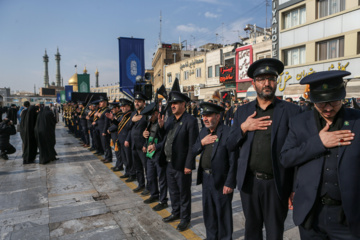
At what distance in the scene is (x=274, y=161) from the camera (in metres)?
2.45

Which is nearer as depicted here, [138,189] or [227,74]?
[138,189]

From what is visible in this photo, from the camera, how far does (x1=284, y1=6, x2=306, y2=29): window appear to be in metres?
20.1

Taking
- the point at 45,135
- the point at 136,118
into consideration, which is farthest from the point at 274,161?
the point at 45,135

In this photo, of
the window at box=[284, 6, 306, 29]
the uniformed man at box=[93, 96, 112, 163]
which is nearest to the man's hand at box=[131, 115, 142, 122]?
the uniformed man at box=[93, 96, 112, 163]

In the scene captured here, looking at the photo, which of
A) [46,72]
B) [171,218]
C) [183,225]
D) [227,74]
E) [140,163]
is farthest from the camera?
[46,72]

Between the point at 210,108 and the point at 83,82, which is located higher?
the point at 83,82

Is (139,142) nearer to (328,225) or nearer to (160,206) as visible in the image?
(160,206)

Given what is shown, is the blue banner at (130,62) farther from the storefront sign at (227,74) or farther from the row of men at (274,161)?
the storefront sign at (227,74)

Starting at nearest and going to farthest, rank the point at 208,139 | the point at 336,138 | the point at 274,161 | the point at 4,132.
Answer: the point at 336,138, the point at 274,161, the point at 208,139, the point at 4,132

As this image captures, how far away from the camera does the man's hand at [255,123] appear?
100 inches

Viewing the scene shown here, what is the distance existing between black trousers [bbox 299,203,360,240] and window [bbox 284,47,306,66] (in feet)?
67.8

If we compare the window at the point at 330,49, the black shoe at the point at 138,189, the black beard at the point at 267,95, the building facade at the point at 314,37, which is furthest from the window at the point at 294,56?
the black beard at the point at 267,95

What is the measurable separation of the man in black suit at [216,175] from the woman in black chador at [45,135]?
7.19m

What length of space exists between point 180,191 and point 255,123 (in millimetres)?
2060
